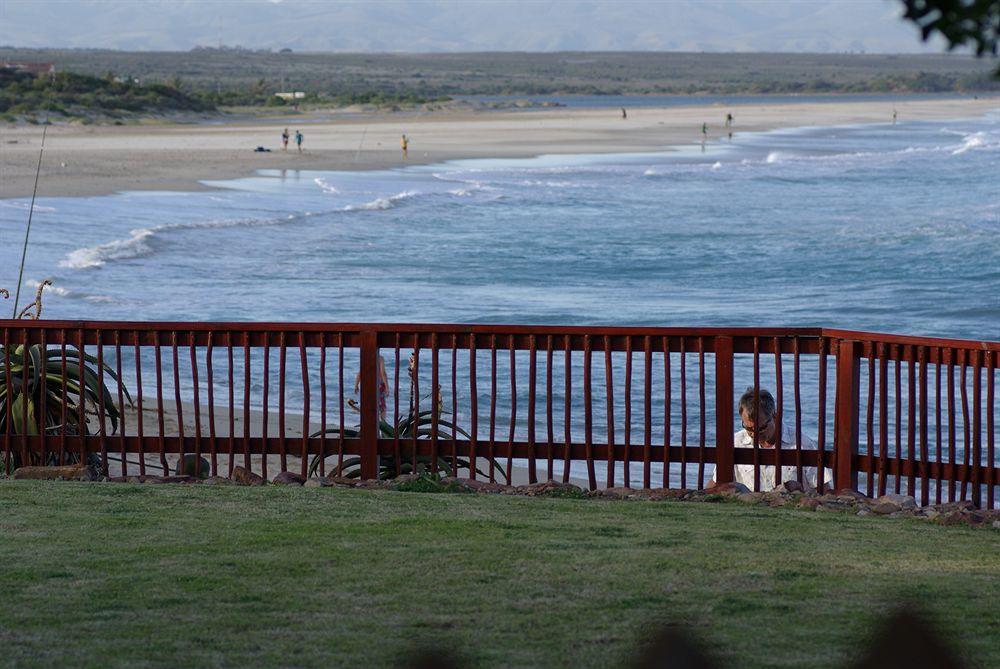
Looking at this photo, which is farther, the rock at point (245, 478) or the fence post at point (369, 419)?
the fence post at point (369, 419)

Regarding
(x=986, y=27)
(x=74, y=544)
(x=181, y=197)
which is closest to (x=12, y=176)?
(x=181, y=197)

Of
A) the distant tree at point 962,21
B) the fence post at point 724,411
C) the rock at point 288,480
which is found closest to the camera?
the distant tree at point 962,21

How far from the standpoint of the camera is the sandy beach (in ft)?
145

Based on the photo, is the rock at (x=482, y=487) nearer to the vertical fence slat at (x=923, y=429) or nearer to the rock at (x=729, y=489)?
the rock at (x=729, y=489)

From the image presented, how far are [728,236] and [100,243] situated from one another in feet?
45.6

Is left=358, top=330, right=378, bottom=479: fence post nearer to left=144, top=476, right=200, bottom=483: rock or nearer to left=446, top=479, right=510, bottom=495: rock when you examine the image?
left=446, top=479, right=510, bottom=495: rock

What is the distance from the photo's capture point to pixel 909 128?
302ft

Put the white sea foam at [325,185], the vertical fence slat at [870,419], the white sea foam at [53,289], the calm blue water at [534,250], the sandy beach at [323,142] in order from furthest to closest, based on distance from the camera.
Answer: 1. the sandy beach at [323,142]
2. the white sea foam at [325,185]
3. the calm blue water at [534,250]
4. the white sea foam at [53,289]
5. the vertical fence slat at [870,419]

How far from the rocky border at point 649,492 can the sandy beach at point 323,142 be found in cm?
2953

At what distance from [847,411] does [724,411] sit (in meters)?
0.66

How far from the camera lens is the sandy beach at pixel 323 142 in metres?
44.1

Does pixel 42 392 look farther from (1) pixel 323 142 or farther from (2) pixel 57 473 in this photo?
(1) pixel 323 142

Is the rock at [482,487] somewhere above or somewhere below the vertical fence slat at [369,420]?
below

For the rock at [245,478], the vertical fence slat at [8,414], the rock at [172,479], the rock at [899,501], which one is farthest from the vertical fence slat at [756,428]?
the vertical fence slat at [8,414]
